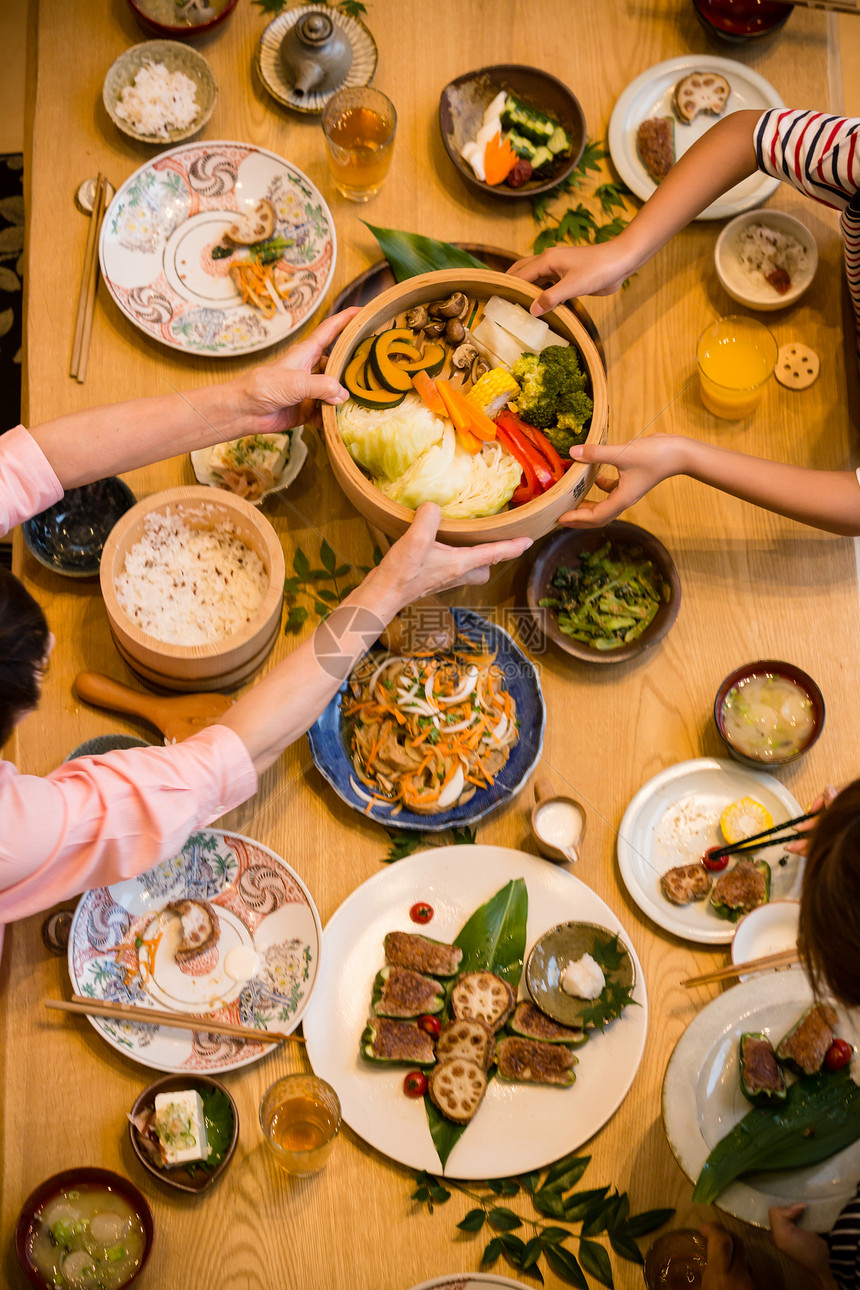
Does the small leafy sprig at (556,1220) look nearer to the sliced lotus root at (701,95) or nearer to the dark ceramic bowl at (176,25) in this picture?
the sliced lotus root at (701,95)

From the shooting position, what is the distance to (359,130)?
236cm

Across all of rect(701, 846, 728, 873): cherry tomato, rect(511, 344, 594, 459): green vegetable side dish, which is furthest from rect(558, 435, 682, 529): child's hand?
rect(701, 846, 728, 873): cherry tomato

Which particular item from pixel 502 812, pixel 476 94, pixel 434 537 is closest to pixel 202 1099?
pixel 502 812

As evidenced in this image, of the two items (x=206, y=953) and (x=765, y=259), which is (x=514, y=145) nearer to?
(x=765, y=259)

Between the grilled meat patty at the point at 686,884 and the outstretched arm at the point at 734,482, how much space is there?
767 millimetres

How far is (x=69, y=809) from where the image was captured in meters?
1.71

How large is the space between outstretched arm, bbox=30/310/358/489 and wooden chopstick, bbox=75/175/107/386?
0.39 metres

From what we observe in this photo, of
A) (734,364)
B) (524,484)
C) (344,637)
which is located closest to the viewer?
(344,637)

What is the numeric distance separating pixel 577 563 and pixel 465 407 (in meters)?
0.46

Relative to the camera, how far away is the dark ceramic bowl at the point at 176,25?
2.44 m

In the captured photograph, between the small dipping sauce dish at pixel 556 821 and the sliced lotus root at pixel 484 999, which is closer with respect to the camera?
the sliced lotus root at pixel 484 999

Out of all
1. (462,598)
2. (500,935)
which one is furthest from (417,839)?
(462,598)

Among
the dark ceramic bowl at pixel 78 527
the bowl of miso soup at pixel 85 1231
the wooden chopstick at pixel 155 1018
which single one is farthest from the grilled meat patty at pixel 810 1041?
the dark ceramic bowl at pixel 78 527

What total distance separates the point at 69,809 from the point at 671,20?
253cm
